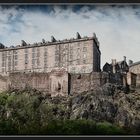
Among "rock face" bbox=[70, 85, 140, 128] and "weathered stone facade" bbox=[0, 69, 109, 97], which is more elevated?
"weathered stone facade" bbox=[0, 69, 109, 97]

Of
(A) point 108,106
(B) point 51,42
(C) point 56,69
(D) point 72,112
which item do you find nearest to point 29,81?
(C) point 56,69

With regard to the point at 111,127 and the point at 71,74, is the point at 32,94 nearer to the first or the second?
the point at 71,74

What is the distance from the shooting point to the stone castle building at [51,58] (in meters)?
19.7

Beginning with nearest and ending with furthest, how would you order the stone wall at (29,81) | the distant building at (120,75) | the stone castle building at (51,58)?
the stone wall at (29,81)
the stone castle building at (51,58)
the distant building at (120,75)

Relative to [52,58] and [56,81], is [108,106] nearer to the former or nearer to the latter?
[56,81]

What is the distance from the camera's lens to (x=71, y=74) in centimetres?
2023

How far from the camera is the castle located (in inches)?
775

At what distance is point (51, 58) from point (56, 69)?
472 mm

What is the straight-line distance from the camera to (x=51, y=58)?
2020cm

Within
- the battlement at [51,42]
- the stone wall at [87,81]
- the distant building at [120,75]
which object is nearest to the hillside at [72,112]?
the stone wall at [87,81]

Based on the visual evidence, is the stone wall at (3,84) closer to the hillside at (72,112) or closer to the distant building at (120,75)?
the hillside at (72,112)

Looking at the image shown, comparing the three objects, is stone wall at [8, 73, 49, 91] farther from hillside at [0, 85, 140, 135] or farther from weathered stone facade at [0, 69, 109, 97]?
hillside at [0, 85, 140, 135]

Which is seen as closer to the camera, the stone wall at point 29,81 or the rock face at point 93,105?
the rock face at point 93,105

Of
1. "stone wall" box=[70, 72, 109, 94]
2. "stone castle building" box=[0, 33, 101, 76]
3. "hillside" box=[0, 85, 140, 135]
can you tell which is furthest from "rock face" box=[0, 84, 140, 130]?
"stone castle building" box=[0, 33, 101, 76]
